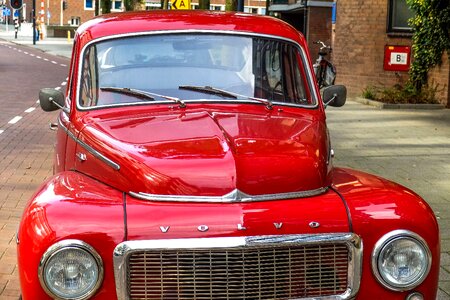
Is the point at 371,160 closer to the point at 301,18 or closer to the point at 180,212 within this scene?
the point at 180,212

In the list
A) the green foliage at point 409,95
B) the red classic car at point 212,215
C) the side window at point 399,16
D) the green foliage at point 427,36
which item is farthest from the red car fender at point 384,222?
the side window at point 399,16

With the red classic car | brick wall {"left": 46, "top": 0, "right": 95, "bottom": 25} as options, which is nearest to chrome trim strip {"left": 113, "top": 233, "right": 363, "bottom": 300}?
the red classic car

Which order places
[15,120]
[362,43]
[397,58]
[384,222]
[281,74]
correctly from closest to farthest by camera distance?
[384,222], [281,74], [15,120], [397,58], [362,43]

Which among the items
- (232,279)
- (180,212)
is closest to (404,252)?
(232,279)

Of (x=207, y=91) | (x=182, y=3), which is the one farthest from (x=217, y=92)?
(x=182, y=3)

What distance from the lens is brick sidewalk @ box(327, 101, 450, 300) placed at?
7582mm

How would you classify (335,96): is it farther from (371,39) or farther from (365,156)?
(371,39)

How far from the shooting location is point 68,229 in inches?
121

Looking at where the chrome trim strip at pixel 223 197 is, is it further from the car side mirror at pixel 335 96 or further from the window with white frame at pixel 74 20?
the window with white frame at pixel 74 20

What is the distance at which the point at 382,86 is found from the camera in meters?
18.5

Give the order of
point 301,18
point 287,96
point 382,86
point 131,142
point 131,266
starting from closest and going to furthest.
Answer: point 131,266 < point 131,142 < point 287,96 < point 382,86 < point 301,18

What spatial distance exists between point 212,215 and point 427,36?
1467 cm

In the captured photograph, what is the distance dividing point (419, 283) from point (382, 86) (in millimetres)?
15740

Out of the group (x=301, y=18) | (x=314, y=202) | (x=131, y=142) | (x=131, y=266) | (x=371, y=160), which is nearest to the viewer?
(x=131, y=266)
